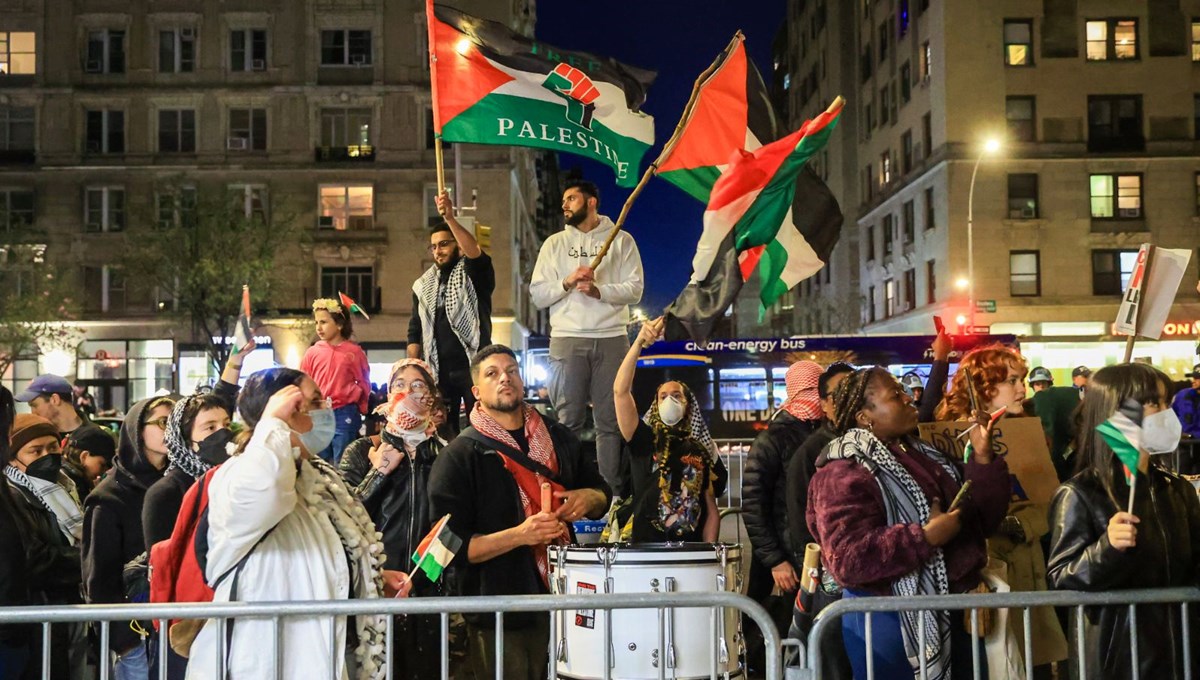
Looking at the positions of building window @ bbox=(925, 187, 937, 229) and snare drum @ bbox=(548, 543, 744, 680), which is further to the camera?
building window @ bbox=(925, 187, 937, 229)

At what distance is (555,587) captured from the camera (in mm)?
5684

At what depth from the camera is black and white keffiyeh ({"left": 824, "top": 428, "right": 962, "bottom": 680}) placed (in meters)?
4.79

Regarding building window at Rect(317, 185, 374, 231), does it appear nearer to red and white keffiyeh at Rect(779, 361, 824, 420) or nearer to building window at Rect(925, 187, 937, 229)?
building window at Rect(925, 187, 937, 229)

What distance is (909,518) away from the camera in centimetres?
492

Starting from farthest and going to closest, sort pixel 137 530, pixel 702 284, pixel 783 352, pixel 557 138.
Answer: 1. pixel 783 352
2. pixel 557 138
3. pixel 702 284
4. pixel 137 530

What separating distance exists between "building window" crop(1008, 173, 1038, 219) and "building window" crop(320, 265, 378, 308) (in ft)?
89.3

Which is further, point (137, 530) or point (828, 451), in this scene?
point (137, 530)

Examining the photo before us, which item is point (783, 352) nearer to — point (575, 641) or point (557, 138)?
point (557, 138)

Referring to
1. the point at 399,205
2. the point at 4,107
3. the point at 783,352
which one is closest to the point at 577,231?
the point at 783,352

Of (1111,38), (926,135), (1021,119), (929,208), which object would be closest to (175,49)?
(926,135)

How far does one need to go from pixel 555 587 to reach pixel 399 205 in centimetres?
4600

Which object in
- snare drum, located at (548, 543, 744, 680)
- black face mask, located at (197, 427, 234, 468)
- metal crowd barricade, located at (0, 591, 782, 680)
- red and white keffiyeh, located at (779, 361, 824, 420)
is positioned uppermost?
red and white keffiyeh, located at (779, 361, 824, 420)

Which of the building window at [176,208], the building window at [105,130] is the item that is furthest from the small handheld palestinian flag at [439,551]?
the building window at [105,130]

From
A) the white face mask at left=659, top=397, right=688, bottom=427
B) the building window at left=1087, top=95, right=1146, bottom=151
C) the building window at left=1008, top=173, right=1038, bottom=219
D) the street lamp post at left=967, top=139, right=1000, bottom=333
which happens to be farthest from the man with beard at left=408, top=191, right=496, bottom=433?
the building window at left=1087, top=95, right=1146, bottom=151
